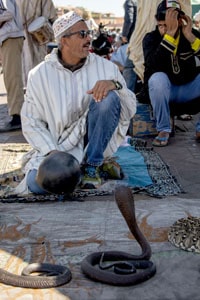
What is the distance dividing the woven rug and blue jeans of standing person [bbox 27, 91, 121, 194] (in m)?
0.20

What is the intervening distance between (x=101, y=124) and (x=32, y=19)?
12.8 ft

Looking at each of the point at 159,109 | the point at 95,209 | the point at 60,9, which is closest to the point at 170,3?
the point at 159,109

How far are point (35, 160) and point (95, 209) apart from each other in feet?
2.42

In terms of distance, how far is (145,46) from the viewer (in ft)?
20.6

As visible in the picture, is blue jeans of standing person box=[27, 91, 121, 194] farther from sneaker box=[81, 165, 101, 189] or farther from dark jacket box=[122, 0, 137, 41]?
dark jacket box=[122, 0, 137, 41]

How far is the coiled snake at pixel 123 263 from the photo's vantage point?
273cm

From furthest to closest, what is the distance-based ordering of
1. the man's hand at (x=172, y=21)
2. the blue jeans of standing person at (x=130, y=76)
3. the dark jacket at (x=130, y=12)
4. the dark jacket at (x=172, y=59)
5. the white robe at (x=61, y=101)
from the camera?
the dark jacket at (x=130, y=12) < the blue jeans of standing person at (x=130, y=76) < the dark jacket at (x=172, y=59) < the man's hand at (x=172, y=21) < the white robe at (x=61, y=101)

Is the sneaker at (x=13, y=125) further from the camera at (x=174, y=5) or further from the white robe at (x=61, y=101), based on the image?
the white robe at (x=61, y=101)

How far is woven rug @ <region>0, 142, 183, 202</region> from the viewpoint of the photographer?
4.19 m

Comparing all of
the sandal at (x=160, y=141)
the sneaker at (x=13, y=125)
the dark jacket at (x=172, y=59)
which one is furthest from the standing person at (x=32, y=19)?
the sandal at (x=160, y=141)

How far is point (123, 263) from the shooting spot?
2.85 m

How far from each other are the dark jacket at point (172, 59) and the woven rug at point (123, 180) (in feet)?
2.84

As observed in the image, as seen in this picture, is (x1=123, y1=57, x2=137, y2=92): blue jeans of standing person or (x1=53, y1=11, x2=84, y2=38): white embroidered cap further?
(x1=123, y1=57, x2=137, y2=92): blue jeans of standing person

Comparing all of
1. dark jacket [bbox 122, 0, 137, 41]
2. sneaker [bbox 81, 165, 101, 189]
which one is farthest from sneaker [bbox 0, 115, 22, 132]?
sneaker [bbox 81, 165, 101, 189]
